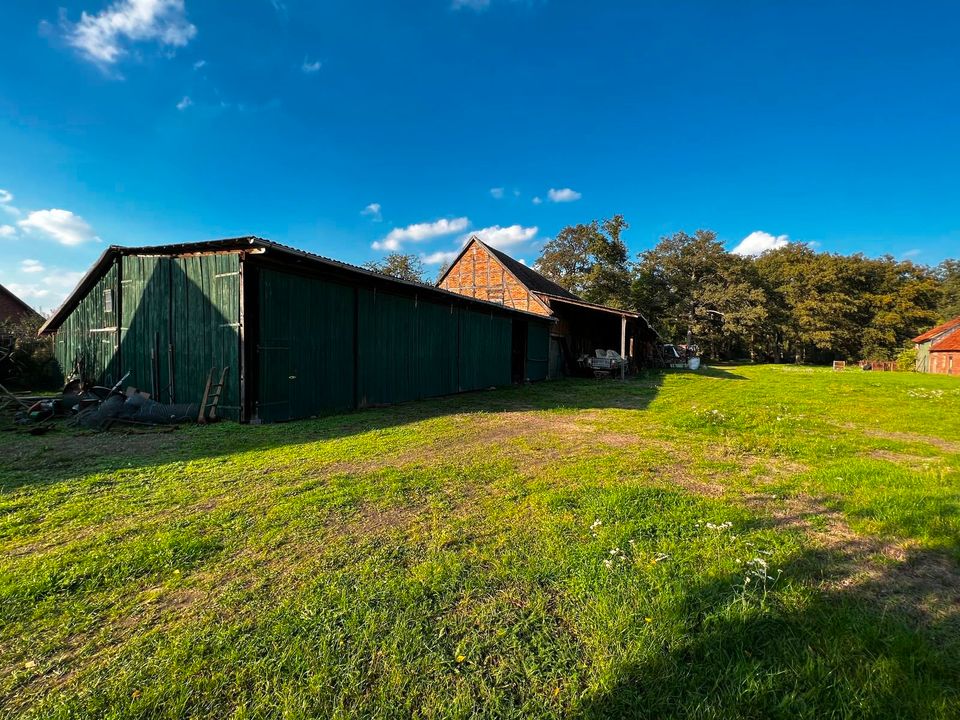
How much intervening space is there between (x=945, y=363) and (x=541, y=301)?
29216 mm

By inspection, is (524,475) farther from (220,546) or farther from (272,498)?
(220,546)

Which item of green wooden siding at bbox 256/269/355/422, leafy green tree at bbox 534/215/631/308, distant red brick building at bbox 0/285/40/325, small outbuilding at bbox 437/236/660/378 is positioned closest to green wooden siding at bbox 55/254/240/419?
green wooden siding at bbox 256/269/355/422


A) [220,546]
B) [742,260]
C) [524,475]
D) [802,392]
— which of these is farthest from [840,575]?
[742,260]

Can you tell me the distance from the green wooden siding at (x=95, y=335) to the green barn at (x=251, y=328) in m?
0.03

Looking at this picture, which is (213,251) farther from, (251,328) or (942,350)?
(942,350)

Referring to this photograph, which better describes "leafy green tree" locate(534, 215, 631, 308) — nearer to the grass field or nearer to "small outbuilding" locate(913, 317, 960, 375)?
"small outbuilding" locate(913, 317, 960, 375)

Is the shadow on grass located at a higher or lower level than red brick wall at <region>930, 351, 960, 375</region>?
lower

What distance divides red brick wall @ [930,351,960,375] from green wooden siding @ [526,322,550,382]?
28.3m

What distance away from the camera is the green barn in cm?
772

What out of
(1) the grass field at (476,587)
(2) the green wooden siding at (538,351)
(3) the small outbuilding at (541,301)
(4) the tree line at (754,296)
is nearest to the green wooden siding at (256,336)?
(1) the grass field at (476,587)

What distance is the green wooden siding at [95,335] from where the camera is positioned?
968 cm

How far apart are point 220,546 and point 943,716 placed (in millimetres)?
3655

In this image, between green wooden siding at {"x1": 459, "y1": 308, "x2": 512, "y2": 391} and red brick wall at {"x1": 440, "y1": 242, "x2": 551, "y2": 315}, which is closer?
green wooden siding at {"x1": 459, "y1": 308, "x2": 512, "y2": 391}

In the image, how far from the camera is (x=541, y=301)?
2045 centimetres
